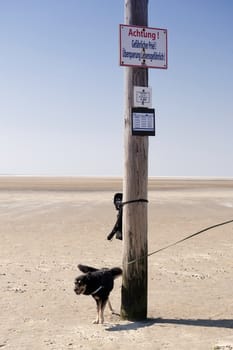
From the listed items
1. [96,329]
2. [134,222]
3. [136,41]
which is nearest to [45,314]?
[96,329]

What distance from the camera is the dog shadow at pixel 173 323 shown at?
6137mm

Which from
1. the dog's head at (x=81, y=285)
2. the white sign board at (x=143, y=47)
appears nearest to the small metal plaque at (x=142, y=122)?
the white sign board at (x=143, y=47)

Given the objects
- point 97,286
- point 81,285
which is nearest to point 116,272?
point 97,286

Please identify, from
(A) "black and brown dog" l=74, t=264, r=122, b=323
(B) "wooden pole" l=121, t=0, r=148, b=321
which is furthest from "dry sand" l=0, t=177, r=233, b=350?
(B) "wooden pole" l=121, t=0, r=148, b=321

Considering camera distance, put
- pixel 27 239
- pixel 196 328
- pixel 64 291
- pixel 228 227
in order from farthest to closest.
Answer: pixel 228 227
pixel 27 239
pixel 64 291
pixel 196 328

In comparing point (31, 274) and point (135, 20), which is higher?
point (135, 20)

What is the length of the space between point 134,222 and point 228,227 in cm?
1090

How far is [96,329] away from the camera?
6.10 metres

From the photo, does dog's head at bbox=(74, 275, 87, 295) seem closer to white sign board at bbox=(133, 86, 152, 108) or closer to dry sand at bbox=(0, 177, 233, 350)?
dry sand at bbox=(0, 177, 233, 350)

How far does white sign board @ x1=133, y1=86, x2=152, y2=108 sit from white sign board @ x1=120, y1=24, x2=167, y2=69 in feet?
0.94

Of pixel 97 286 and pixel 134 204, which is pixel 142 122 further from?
pixel 97 286

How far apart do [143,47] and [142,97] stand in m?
0.62

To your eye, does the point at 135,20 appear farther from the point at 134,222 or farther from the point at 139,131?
the point at 134,222

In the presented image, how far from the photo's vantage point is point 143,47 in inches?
251
